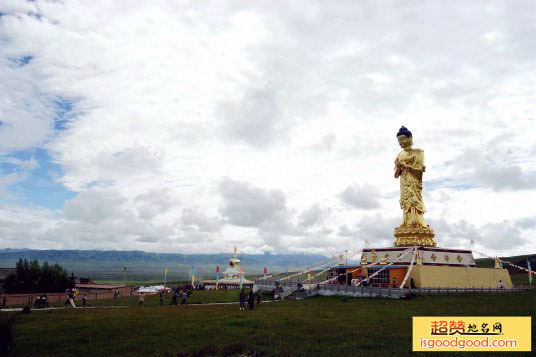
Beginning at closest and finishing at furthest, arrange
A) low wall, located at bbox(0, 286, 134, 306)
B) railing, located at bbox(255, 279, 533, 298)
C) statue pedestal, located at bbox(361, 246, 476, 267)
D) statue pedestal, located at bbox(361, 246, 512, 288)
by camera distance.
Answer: railing, located at bbox(255, 279, 533, 298), statue pedestal, located at bbox(361, 246, 512, 288), low wall, located at bbox(0, 286, 134, 306), statue pedestal, located at bbox(361, 246, 476, 267)

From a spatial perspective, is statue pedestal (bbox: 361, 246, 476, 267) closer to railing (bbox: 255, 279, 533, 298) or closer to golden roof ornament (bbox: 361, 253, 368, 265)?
golden roof ornament (bbox: 361, 253, 368, 265)

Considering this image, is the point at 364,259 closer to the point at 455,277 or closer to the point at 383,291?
the point at 455,277

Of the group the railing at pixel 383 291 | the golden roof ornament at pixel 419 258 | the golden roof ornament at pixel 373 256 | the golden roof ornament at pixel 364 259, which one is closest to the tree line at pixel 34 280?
the railing at pixel 383 291

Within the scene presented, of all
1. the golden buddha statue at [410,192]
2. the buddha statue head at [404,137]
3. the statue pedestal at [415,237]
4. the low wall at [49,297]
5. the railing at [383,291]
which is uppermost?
the buddha statue head at [404,137]

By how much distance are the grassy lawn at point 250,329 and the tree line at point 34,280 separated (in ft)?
91.8

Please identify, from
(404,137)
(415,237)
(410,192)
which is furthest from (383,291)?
(404,137)

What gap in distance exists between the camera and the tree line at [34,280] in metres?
53.7

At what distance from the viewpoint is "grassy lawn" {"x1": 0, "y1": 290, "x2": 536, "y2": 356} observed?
16844 mm

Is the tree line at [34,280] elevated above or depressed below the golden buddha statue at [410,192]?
below

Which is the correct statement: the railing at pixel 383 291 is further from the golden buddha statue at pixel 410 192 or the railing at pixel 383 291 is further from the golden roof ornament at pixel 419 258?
the golden buddha statue at pixel 410 192

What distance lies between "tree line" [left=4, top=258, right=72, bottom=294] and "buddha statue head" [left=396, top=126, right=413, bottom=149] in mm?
45012

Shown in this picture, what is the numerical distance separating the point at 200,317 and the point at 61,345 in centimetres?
819

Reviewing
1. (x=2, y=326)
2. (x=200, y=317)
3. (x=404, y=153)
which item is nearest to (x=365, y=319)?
(x=200, y=317)

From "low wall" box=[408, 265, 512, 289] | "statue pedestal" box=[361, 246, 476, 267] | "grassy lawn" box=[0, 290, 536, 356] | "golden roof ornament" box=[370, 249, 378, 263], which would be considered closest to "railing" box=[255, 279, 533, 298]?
"grassy lawn" box=[0, 290, 536, 356]
